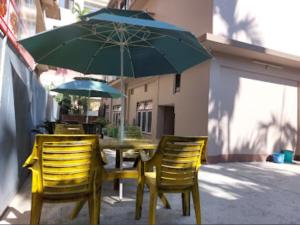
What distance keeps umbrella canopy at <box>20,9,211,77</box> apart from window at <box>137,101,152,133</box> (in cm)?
847

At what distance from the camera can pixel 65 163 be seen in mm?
2500

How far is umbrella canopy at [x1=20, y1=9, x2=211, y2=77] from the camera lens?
3.68m

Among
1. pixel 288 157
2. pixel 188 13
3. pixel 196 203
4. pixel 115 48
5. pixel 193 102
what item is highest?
pixel 188 13

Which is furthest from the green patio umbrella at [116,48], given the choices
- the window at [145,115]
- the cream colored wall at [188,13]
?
the window at [145,115]

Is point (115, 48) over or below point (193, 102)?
over

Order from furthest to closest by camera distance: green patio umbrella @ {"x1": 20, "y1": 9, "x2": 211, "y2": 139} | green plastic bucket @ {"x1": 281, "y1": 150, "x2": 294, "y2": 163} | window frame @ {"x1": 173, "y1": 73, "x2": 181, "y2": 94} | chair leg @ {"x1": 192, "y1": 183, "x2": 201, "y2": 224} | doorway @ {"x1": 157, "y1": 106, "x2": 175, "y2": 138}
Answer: doorway @ {"x1": 157, "y1": 106, "x2": 175, "y2": 138} → window frame @ {"x1": 173, "y1": 73, "x2": 181, "y2": 94} → green plastic bucket @ {"x1": 281, "y1": 150, "x2": 294, "y2": 163} → green patio umbrella @ {"x1": 20, "y1": 9, "x2": 211, "y2": 139} → chair leg @ {"x1": 192, "y1": 183, "x2": 201, "y2": 224}

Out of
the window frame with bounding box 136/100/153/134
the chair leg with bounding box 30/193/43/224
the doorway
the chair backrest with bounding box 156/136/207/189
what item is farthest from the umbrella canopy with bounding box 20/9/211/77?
the window frame with bounding box 136/100/153/134

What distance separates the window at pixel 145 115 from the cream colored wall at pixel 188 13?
4623mm

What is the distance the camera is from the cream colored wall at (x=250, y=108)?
832 cm

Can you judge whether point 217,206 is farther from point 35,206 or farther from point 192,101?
point 192,101

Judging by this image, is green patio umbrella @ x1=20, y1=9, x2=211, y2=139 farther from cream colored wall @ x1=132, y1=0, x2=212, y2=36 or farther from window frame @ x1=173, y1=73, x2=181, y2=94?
window frame @ x1=173, y1=73, x2=181, y2=94

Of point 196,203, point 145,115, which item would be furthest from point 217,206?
point 145,115

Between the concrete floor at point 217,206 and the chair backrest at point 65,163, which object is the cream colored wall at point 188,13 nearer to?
the concrete floor at point 217,206

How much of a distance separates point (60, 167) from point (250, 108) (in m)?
7.85
